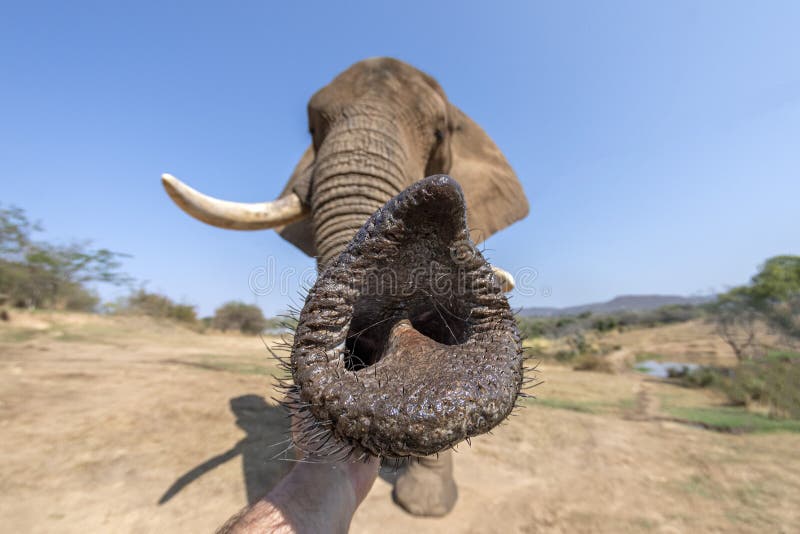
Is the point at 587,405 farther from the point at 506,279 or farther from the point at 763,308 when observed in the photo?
the point at 763,308

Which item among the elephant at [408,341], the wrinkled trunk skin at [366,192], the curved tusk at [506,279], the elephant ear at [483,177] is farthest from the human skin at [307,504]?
the elephant ear at [483,177]

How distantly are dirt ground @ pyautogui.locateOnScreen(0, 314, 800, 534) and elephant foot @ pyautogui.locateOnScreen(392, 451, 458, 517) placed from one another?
3.6 inches

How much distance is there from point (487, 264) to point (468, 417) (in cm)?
40

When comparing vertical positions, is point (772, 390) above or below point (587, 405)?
above

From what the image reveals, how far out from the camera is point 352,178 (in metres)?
2.73

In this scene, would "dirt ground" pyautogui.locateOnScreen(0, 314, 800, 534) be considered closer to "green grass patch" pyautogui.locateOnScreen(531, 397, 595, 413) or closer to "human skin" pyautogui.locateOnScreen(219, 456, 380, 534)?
"green grass patch" pyautogui.locateOnScreen(531, 397, 595, 413)

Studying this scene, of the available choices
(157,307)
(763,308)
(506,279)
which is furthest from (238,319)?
(763,308)

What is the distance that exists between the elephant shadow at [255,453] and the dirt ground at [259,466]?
0.06 ft

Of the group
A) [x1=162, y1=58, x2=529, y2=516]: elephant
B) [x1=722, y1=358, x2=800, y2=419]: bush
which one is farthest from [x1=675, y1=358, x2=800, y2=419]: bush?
[x1=162, y1=58, x2=529, y2=516]: elephant

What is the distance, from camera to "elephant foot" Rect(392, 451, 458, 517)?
3.25 meters

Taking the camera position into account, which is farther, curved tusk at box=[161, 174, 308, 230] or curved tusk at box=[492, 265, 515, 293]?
curved tusk at box=[161, 174, 308, 230]

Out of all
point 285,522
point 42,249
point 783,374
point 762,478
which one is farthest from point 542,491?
point 42,249

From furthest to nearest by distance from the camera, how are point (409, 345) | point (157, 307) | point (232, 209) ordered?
1. point (157, 307)
2. point (232, 209)
3. point (409, 345)

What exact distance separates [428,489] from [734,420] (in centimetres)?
663
